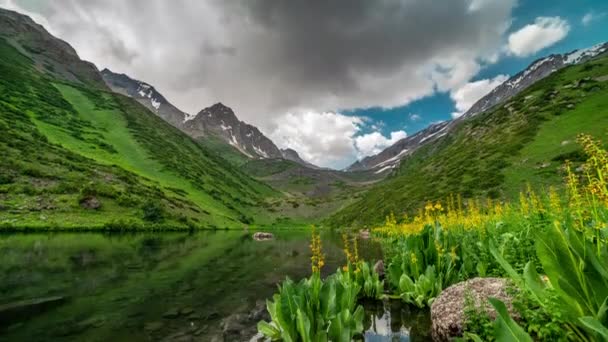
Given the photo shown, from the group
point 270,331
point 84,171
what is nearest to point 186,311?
point 270,331

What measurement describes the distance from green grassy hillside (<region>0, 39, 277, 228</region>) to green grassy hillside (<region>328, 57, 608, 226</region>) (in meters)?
62.4

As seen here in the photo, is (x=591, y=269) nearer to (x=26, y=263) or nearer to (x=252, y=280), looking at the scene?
(x=252, y=280)

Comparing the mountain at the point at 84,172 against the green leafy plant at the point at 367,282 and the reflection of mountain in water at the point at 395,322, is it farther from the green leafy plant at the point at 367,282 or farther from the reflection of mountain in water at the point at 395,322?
the reflection of mountain in water at the point at 395,322

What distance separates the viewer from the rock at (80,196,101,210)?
7125 cm

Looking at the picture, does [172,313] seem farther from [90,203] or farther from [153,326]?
[90,203]

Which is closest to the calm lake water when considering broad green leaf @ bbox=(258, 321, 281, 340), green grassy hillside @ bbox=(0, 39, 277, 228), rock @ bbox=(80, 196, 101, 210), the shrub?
broad green leaf @ bbox=(258, 321, 281, 340)

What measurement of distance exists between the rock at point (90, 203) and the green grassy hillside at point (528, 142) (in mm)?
63922

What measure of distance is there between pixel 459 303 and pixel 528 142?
3563 inches

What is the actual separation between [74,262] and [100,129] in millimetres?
172633

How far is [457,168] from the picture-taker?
9919 centimetres

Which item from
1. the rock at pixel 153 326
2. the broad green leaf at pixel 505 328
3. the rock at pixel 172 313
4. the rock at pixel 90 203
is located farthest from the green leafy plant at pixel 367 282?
the rock at pixel 90 203

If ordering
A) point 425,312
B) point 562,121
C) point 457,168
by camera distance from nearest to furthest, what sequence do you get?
point 425,312
point 562,121
point 457,168

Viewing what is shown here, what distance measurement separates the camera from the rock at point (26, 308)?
441 inches

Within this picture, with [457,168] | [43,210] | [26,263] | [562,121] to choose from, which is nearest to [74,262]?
[26,263]
